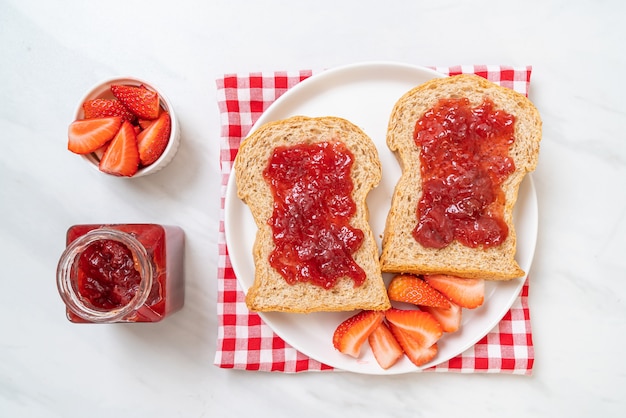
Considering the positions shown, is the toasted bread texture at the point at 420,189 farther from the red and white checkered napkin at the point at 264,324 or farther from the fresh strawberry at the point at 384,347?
the fresh strawberry at the point at 384,347

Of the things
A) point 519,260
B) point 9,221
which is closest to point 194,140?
point 9,221

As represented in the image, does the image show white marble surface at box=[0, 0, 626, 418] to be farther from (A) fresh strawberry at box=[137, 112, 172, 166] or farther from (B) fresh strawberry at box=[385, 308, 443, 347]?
(B) fresh strawberry at box=[385, 308, 443, 347]

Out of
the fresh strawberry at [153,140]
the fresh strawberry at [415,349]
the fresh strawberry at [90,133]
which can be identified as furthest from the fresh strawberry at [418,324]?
the fresh strawberry at [90,133]

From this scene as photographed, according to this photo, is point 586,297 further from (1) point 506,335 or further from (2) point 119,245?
(2) point 119,245

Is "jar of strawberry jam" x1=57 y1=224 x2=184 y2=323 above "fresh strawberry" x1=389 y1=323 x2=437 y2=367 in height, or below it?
above

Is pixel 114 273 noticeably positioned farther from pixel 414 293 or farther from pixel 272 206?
pixel 414 293

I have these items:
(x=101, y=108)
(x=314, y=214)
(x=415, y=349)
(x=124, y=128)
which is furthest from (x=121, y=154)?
(x=415, y=349)

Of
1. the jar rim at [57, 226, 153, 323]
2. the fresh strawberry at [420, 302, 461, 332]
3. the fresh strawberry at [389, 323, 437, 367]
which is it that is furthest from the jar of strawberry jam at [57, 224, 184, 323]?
the fresh strawberry at [420, 302, 461, 332]
